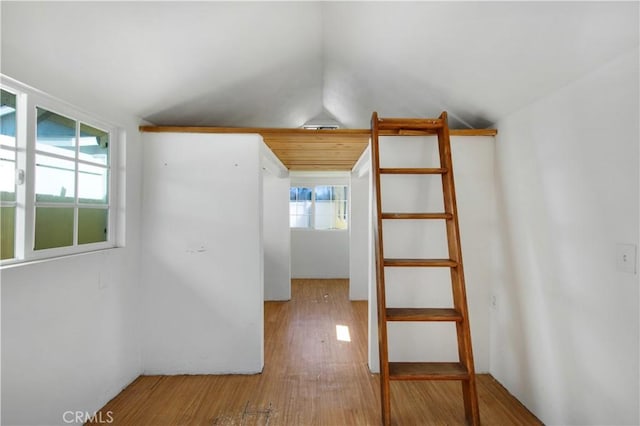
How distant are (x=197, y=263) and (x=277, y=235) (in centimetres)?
229

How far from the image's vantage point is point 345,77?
3168 millimetres

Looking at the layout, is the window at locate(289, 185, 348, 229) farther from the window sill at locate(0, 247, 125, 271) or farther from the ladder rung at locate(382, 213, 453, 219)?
the window sill at locate(0, 247, 125, 271)

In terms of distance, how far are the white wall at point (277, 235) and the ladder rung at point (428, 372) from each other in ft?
10.0

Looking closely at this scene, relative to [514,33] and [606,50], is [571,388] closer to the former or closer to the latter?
[606,50]

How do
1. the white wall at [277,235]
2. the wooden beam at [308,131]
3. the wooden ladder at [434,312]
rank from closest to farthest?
the wooden ladder at [434,312] < the wooden beam at [308,131] < the white wall at [277,235]

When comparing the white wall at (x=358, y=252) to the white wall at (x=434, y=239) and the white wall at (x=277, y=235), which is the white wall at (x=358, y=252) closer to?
the white wall at (x=277, y=235)

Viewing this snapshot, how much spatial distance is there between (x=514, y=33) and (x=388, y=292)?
74.9 inches

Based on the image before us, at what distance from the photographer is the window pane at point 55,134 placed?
1783mm

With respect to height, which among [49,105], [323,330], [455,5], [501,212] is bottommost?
[323,330]

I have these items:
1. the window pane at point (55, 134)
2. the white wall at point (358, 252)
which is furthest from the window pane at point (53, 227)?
the white wall at point (358, 252)

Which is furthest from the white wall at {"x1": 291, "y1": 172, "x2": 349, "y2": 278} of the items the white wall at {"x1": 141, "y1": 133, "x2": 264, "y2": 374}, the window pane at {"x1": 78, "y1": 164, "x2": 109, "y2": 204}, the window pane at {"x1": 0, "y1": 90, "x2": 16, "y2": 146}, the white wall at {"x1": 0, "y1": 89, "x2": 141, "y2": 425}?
the window pane at {"x1": 0, "y1": 90, "x2": 16, "y2": 146}

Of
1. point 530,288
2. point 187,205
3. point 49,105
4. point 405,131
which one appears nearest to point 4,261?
point 49,105

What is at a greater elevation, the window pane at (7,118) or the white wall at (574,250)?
the window pane at (7,118)

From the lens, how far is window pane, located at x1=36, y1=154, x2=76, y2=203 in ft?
5.82
